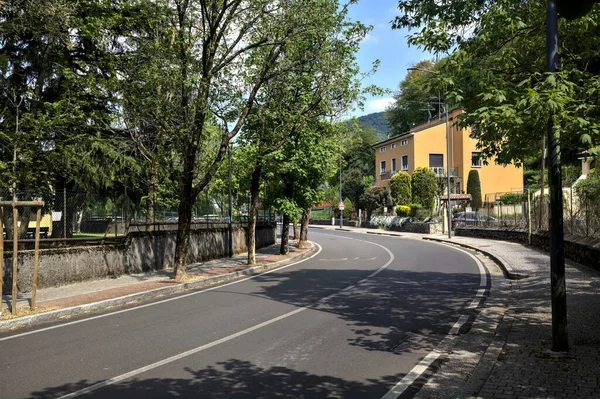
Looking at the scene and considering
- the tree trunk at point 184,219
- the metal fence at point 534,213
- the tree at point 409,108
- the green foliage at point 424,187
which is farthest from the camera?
the tree at point 409,108

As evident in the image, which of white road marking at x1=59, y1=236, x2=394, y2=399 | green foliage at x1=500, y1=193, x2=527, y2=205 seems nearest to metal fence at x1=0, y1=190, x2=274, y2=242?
white road marking at x1=59, y1=236, x2=394, y2=399

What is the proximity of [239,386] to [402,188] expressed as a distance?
44.8m

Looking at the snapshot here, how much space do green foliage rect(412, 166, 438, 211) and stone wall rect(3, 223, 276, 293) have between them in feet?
91.6

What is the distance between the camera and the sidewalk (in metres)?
4.64

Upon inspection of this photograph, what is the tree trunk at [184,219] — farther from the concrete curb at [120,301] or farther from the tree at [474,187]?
the tree at [474,187]

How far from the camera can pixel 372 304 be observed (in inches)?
385

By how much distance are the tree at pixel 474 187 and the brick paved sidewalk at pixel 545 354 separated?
132 ft

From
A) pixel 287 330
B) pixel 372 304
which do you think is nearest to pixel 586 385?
pixel 287 330

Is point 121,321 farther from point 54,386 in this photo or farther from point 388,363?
point 388,363

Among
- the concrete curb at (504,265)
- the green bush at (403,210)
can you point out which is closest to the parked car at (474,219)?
the concrete curb at (504,265)

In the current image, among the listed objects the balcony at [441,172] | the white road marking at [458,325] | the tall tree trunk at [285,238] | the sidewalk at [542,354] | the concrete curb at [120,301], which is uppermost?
the balcony at [441,172]

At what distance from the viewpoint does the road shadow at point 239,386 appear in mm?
4906

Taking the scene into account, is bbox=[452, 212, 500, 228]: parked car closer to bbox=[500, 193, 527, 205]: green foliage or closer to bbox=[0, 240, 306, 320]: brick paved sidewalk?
bbox=[500, 193, 527, 205]: green foliage

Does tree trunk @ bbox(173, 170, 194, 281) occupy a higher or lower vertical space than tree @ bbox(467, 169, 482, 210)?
lower
